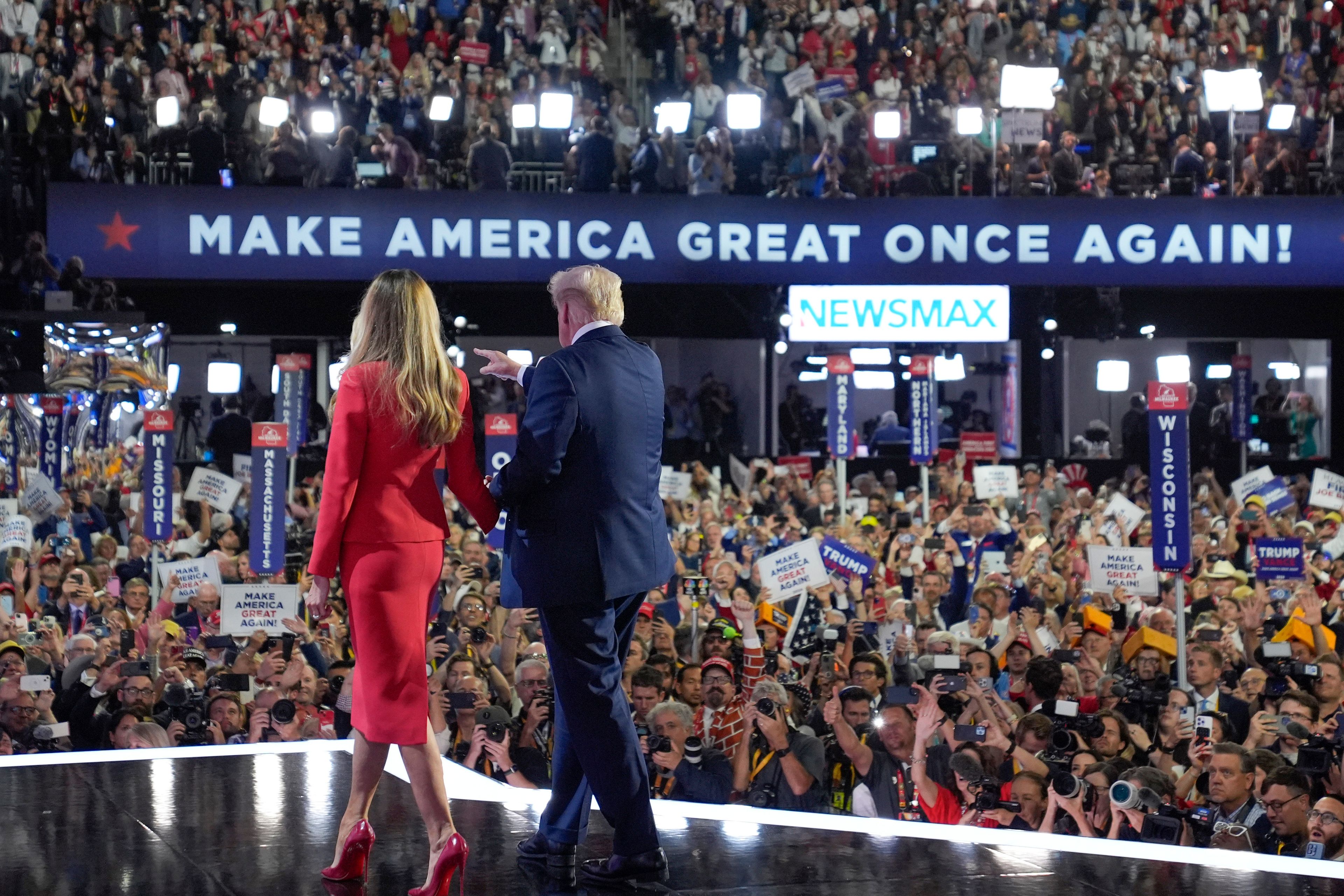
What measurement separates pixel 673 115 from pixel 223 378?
6324 millimetres

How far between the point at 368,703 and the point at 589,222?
12448mm

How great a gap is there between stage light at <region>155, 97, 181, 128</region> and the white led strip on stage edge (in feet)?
34.5

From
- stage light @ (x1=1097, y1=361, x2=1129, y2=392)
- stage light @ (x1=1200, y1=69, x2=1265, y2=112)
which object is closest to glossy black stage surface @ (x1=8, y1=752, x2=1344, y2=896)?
stage light @ (x1=1200, y1=69, x2=1265, y2=112)

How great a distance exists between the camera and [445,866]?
319 centimetres

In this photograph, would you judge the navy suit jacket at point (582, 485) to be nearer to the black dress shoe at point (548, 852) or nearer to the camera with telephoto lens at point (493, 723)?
the black dress shoe at point (548, 852)

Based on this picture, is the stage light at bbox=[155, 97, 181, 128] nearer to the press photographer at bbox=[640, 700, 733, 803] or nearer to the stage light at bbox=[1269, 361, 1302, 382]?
the press photographer at bbox=[640, 700, 733, 803]

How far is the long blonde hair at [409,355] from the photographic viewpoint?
318cm

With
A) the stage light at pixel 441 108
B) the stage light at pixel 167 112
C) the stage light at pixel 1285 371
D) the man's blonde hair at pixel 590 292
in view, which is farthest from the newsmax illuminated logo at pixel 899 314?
the man's blonde hair at pixel 590 292

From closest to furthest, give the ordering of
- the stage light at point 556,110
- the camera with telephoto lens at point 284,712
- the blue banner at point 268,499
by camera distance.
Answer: the camera with telephoto lens at point 284,712 → the blue banner at point 268,499 → the stage light at point 556,110

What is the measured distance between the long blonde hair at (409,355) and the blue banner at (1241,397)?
16428 mm

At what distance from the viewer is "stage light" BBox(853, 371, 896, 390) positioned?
2011 cm

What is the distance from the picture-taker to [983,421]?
65.3 feet

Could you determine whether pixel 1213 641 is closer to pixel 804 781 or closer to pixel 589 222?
pixel 804 781

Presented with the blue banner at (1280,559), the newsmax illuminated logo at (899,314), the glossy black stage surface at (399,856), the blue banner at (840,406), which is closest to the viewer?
the glossy black stage surface at (399,856)
